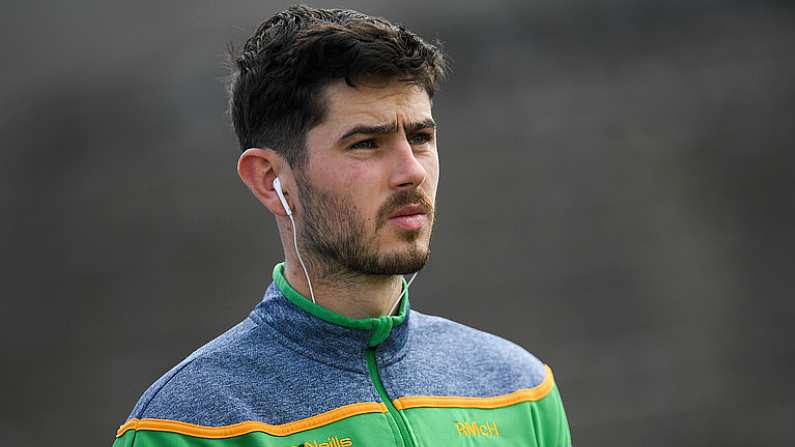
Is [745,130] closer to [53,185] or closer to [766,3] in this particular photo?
[766,3]

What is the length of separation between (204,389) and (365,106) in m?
0.48

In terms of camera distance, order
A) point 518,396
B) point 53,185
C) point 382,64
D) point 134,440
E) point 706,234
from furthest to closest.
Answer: point 706,234
point 53,185
point 518,396
point 382,64
point 134,440

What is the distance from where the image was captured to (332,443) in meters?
1.30

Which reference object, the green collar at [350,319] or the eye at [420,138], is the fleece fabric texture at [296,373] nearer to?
the green collar at [350,319]

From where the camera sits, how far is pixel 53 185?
3.80 meters

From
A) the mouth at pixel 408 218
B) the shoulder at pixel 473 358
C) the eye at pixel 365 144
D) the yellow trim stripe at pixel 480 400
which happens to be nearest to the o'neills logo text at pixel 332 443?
the yellow trim stripe at pixel 480 400

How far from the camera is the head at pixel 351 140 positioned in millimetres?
1351

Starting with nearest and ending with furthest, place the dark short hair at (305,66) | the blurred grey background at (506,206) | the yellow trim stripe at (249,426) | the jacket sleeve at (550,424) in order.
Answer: the yellow trim stripe at (249,426) < the dark short hair at (305,66) < the jacket sleeve at (550,424) < the blurred grey background at (506,206)

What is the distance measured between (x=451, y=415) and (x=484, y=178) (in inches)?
105

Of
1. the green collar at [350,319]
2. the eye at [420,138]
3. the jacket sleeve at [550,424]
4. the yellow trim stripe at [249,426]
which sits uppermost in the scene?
the eye at [420,138]

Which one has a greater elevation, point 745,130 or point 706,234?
point 745,130

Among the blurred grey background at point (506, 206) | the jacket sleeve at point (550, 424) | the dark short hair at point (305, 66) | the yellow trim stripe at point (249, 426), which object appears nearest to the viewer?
the yellow trim stripe at point (249, 426)

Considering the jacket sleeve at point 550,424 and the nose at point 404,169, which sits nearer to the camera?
the nose at point 404,169

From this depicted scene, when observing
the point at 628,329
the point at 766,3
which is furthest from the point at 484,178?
the point at 766,3
